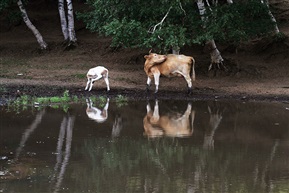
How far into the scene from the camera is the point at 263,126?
13961 mm

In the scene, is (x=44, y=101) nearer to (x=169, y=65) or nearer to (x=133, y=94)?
(x=133, y=94)

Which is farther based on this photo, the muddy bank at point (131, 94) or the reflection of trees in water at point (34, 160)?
the muddy bank at point (131, 94)

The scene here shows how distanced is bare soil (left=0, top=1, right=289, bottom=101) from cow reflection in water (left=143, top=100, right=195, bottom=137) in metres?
2.95

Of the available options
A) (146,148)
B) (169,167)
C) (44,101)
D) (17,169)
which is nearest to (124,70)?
(44,101)

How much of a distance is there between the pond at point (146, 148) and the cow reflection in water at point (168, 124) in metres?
0.02

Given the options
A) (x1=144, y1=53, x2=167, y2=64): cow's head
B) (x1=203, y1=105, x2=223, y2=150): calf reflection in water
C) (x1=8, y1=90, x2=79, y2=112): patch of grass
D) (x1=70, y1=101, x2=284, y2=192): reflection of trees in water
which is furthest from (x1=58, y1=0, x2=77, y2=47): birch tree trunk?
(x1=70, y1=101, x2=284, y2=192): reflection of trees in water

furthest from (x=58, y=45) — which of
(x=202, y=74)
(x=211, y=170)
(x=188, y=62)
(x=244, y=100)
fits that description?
(x=211, y=170)

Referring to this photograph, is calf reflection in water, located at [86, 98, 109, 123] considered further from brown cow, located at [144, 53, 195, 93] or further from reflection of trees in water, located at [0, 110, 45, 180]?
reflection of trees in water, located at [0, 110, 45, 180]

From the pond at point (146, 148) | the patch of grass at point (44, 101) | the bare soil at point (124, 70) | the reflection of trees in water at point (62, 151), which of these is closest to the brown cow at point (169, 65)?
the bare soil at point (124, 70)

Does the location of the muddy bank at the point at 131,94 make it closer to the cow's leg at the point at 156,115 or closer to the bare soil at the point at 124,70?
the bare soil at the point at 124,70

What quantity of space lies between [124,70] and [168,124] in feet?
29.5

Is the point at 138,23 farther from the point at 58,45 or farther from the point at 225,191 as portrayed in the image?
the point at 225,191

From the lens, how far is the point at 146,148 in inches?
455

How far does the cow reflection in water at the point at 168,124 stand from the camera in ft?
43.0
